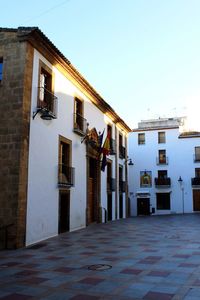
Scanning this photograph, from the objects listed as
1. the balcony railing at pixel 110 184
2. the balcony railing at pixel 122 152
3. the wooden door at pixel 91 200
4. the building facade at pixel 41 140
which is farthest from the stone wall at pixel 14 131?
the balcony railing at pixel 122 152

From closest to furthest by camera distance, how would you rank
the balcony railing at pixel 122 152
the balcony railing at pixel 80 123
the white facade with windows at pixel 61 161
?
the white facade with windows at pixel 61 161 → the balcony railing at pixel 80 123 → the balcony railing at pixel 122 152

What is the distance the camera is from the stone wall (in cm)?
1026

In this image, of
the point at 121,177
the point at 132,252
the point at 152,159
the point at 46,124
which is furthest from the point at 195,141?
the point at 132,252

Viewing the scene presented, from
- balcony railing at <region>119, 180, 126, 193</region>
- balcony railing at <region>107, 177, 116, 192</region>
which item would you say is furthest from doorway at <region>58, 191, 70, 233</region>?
balcony railing at <region>119, 180, 126, 193</region>

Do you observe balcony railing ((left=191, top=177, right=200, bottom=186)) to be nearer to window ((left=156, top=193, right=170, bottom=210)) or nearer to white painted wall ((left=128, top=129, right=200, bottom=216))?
white painted wall ((left=128, top=129, right=200, bottom=216))

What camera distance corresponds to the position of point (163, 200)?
3372cm

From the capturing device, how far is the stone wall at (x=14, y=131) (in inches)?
404

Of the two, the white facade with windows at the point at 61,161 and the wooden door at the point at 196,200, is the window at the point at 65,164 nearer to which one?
the white facade with windows at the point at 61,161

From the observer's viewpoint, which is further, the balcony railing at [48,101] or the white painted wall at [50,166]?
the balcony railing at [48,101]

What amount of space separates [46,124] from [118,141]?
12.6m

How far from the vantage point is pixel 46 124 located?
1248cm

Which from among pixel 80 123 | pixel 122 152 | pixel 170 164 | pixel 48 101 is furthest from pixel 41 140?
pixel 170 164

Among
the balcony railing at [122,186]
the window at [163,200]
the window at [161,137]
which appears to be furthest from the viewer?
the window at [161,137]

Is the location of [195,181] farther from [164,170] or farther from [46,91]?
[46,91]
